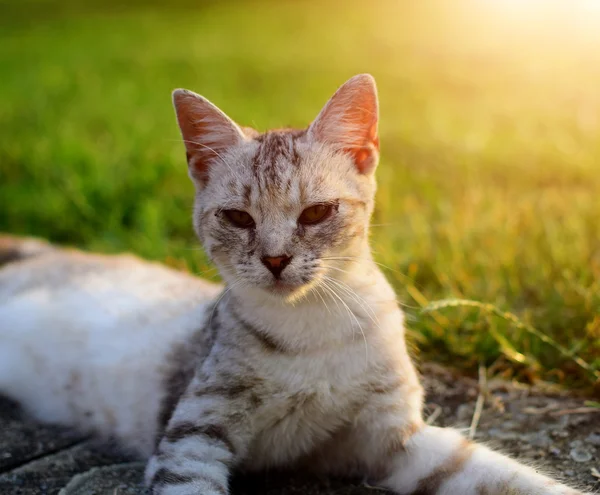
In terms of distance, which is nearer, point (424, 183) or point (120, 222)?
point (120, 222)

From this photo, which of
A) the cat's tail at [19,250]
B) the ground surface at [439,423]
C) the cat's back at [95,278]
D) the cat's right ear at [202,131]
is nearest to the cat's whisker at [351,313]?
the ground surface at [439,423]

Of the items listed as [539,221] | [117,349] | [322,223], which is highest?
[322,223]

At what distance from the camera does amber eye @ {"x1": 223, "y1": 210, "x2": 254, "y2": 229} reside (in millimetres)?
2654

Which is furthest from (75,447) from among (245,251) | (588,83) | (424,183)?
(588,83)

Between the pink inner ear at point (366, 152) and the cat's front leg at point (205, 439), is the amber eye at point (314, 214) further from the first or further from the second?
the cat's front leg at point (205, 439)

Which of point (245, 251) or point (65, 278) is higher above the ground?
point (245, 251)

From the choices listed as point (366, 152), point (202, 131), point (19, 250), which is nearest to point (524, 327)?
point (366, 152)

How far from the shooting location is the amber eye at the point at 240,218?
2.65m

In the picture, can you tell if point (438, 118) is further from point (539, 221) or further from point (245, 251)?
point (245, 251)

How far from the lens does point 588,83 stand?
30.5 ft

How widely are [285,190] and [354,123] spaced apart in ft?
1.50

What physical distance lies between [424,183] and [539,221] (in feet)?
5.42

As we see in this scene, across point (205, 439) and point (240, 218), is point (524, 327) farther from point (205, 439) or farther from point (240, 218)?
point (205, 439)

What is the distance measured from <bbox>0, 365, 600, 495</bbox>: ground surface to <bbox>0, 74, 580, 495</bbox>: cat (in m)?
0.11
